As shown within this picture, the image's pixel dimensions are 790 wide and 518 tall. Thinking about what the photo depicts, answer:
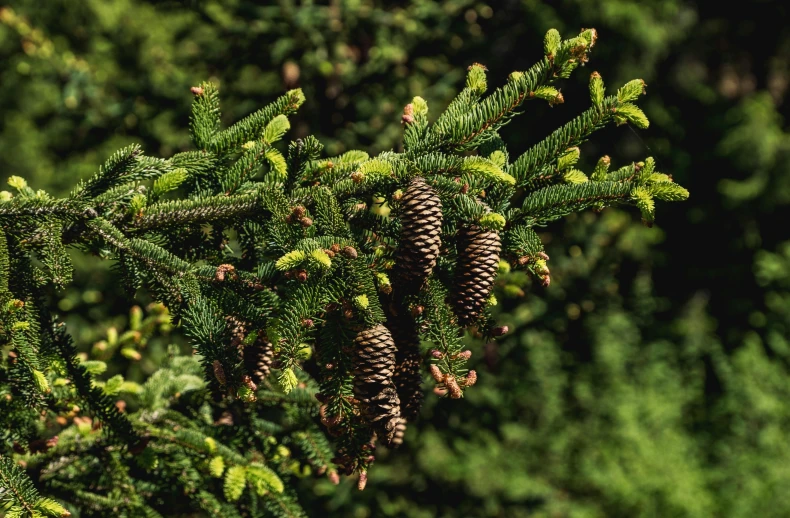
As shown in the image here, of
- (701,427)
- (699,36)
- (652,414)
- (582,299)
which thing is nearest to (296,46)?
(582,299)

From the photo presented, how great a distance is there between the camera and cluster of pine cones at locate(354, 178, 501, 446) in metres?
1.26

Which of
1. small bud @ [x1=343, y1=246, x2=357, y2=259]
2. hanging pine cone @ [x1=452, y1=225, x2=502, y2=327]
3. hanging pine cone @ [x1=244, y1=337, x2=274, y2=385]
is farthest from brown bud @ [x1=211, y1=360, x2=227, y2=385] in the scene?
hanging pine cone @ [x1=452, y1=225, x2=502, y2=327]

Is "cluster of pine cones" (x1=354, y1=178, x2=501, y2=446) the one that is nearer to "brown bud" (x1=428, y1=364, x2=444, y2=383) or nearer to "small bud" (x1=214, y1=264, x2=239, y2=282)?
"brown bud" (x1=428, y1=364, x2=444, y2=383)

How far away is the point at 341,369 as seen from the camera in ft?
4.25

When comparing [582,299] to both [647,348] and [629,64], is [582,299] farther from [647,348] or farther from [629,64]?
[629,64]

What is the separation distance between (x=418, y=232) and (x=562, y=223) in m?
2.66

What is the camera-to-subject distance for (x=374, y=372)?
49.6 inches

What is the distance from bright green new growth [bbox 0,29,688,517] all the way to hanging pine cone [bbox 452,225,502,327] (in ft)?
0.03

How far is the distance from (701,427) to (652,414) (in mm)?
936

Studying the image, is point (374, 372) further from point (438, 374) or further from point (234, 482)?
point (234, 482)

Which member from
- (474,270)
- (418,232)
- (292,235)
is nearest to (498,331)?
(474,270)

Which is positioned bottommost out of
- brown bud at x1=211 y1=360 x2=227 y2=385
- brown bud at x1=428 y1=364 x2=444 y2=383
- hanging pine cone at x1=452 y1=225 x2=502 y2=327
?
brown bud at x1=428 y1=364 x2=444 y2=383

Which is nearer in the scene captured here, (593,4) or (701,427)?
(701,427)

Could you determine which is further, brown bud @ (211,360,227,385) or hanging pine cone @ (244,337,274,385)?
hanging pine cone @ (244,337,274,385)
